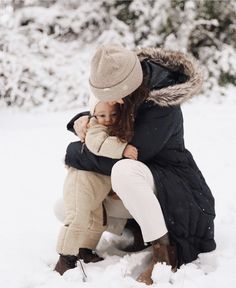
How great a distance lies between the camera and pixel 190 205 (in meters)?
2.44

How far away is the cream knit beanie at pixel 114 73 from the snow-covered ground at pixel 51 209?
732mm

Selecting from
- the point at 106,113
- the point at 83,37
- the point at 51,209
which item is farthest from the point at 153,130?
the point at 83,37

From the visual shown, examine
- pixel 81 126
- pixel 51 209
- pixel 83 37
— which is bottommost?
pixel 51 209

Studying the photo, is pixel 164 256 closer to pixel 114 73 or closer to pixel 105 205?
pixel 105 205

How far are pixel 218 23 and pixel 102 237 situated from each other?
5.40 m

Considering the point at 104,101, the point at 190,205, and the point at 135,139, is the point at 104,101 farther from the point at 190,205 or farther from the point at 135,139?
the point at 190,205

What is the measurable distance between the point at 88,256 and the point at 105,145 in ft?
1.91

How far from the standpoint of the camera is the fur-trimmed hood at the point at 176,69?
2.36 m

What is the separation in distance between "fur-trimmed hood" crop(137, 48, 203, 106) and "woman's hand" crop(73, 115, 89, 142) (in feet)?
1.16

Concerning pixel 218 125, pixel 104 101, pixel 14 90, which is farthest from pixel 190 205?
pixel 14 90

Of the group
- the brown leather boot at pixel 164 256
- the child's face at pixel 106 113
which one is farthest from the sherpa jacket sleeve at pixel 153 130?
the brown leather boot at pixel 164 256

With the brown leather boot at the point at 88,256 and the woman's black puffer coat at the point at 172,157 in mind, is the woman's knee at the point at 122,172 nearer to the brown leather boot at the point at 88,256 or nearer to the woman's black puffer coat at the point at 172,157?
the woman's black puffer coat at the point at 172,157

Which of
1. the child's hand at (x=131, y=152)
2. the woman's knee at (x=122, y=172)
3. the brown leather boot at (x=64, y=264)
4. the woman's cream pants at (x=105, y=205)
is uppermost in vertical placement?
the child's hand at (x=131, y=152)

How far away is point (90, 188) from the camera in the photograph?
250 centimetres
